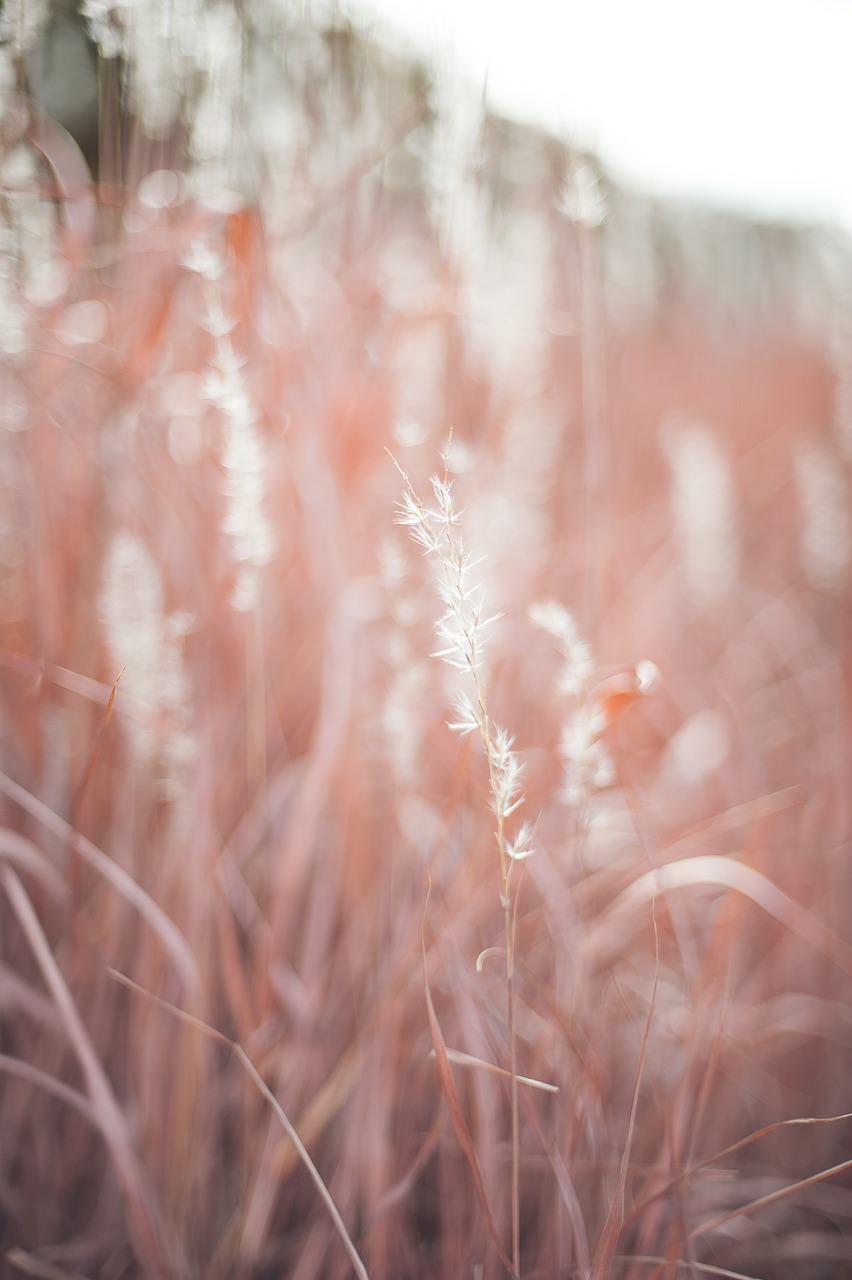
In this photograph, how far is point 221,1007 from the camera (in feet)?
1.73

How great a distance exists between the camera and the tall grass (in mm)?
386

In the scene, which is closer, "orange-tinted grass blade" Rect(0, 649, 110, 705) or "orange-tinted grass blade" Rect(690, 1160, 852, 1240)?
"orange-tinted grass blade" Rect(690, 1160, 852, 1240)

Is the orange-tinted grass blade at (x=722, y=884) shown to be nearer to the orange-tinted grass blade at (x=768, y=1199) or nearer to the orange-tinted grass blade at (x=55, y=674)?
the orange-tinted grass blade at (x=768, y=1199)

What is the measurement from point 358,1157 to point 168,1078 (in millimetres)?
120

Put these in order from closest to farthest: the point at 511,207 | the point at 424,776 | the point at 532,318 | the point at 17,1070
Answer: the point at 17,1070
the point at 424,776
the point at 532,318
the point at 511,207

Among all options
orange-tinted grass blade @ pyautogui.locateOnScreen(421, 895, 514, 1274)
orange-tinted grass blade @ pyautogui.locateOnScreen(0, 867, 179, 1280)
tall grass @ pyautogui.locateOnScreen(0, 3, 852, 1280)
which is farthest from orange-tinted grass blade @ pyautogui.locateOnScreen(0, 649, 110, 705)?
orange-tinted grass blade @ pyautogui.locateOnScreen(421, 895, 514, 1274)

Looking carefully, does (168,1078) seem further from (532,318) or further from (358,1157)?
(532,318)

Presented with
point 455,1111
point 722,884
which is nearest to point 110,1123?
point 455,1111

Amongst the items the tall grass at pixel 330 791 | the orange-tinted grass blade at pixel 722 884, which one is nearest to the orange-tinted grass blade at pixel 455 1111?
the tall grass at pixel 330 791

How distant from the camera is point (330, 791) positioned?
1.82 ft

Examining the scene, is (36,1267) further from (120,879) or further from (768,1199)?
(768,1199)

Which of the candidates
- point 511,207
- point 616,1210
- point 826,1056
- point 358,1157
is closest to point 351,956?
point 358,1157

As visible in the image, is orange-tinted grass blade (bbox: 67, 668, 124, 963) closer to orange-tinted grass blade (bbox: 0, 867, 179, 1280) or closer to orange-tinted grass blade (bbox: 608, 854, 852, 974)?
orange-tinted grass blade (bbox: 0, 867, 179, 1280)

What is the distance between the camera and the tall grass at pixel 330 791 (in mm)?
386
